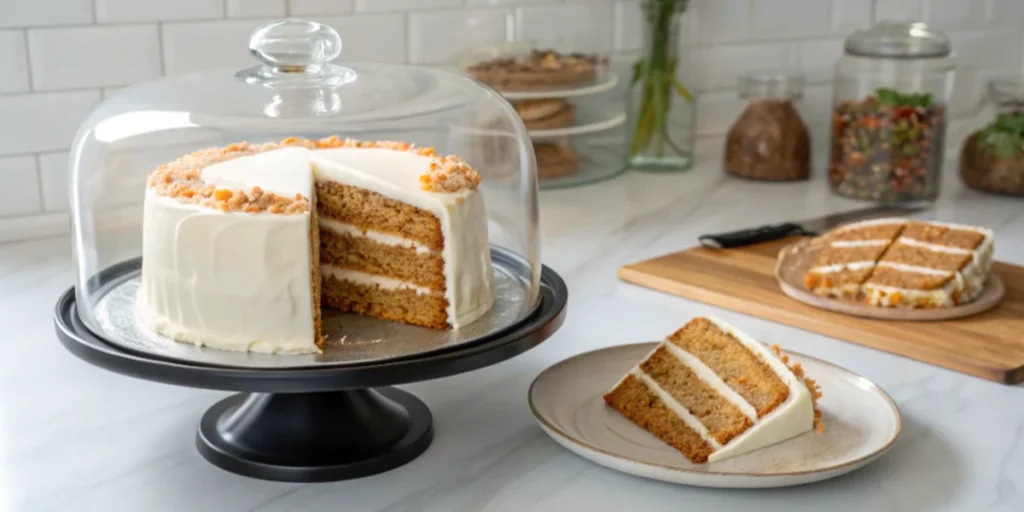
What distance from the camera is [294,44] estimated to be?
1.21 metres

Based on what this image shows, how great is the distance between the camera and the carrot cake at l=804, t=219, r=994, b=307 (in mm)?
1576

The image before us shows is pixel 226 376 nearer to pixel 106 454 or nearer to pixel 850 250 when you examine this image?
pixel 106 454

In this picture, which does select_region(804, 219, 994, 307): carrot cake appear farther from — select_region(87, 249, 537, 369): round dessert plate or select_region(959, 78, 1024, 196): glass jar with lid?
select_region(959, 78, 1024, 196): glass jar with lid

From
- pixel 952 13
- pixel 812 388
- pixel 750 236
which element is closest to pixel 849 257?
pixel 750 236

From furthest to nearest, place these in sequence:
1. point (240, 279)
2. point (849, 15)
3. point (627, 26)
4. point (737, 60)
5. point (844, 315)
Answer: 1. point (849, 15)
2. point (737, 60)
3. point (627, 26)
4. point (844, 315)
5. point (240, 279)

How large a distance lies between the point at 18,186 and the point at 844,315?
3.97 feet

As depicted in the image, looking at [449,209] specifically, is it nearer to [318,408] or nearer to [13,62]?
[318,408]

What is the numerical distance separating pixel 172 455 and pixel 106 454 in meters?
0.06

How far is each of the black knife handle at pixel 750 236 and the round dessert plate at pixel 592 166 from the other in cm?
41

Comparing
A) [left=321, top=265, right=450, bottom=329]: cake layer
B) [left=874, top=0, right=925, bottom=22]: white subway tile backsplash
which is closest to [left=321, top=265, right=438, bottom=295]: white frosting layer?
[left=321, top=265, right=450, bottom=329]: cake layer

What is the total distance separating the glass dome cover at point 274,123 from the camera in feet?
4.01

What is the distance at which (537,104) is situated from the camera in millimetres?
2137

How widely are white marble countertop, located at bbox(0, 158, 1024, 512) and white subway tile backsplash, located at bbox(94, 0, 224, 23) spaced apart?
400 millimetres

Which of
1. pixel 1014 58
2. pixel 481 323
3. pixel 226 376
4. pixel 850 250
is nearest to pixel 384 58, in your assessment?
pixel 850 250
